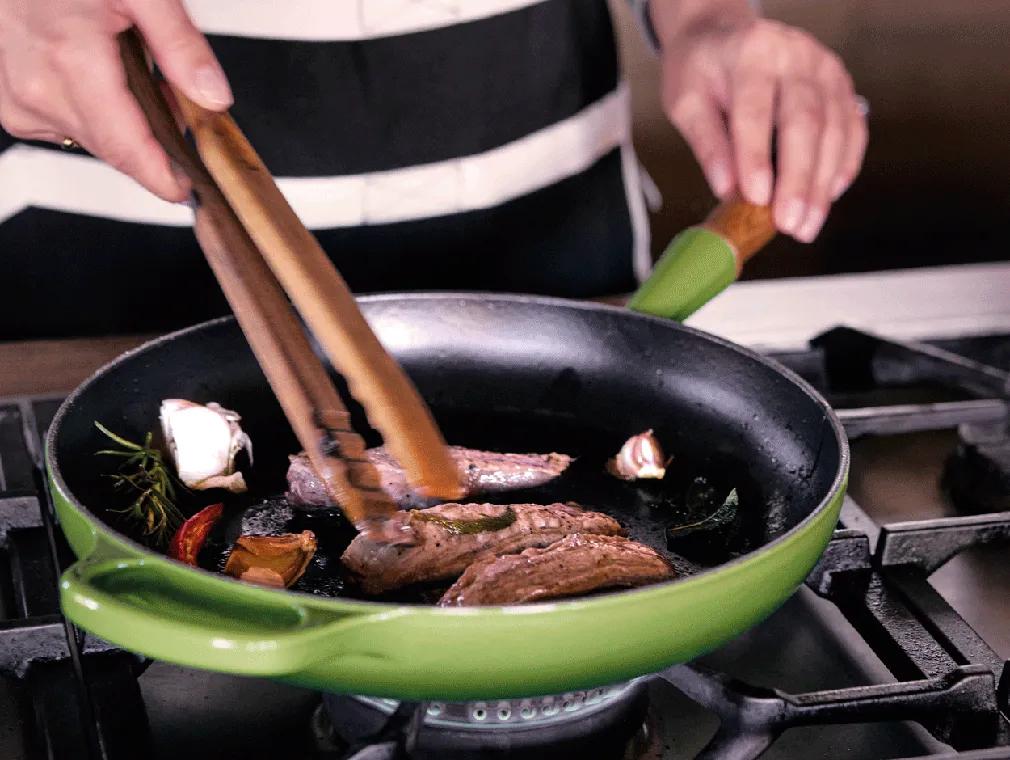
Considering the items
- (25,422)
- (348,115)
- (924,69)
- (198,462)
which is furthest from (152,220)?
(924,69)

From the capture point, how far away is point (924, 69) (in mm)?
2473

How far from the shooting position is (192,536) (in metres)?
0.80

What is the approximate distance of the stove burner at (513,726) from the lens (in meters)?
0.71

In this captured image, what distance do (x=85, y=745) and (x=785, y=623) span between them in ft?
1.63

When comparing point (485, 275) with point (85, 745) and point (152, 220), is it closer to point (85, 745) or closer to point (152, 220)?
point (152, 220)

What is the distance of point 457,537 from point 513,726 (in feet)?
0.47

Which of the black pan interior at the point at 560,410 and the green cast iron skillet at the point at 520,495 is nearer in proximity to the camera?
the green cast iron skillet at the point at 520,495

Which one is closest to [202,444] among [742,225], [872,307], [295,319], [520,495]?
[295,319]

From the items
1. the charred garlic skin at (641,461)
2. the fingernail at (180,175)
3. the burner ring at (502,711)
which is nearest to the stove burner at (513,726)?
the burner ring at (502,711)

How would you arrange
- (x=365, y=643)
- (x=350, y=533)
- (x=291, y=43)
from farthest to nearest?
(x=291, y=43), (x=350, y=533), (x=365, y=643)

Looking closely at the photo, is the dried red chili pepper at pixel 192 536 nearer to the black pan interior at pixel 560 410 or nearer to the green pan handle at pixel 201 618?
the black pan interior at pixel 560 410

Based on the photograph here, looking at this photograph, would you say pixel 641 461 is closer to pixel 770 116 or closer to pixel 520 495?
pixel 520 495

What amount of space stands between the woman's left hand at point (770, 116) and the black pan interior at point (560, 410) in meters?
0.16

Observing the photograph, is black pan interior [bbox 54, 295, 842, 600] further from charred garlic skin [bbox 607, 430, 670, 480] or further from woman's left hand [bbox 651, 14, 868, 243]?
woman's left hand [bbox 651, 14, 868, 243]
